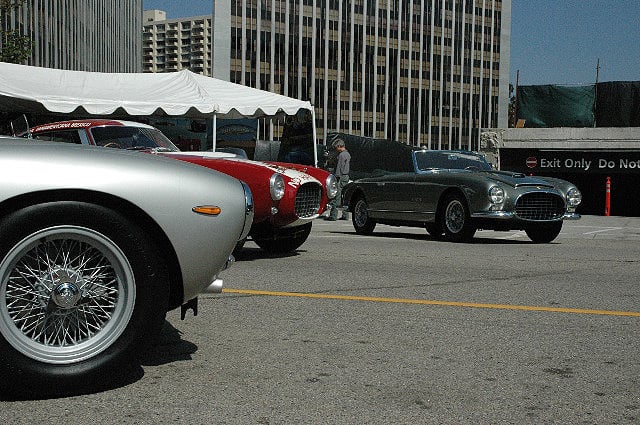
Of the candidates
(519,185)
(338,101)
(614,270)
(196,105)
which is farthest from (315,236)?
(338,101)

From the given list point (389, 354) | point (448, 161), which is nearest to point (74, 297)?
point (389, 354)

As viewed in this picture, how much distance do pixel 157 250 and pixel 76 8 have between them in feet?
233

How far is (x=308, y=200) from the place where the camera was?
9.30 m

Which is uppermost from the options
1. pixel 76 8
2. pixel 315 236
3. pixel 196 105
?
pixel 76 8

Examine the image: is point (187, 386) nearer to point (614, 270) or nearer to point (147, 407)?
point (147, 407)

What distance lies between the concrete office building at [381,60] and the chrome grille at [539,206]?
9643 centimetres

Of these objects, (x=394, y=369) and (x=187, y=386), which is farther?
(x=394, y=369)

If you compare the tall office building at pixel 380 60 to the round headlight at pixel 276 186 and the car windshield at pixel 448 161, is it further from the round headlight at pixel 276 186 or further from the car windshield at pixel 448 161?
the round headlight at pixel 276 186

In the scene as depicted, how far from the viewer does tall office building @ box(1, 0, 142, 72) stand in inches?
2134

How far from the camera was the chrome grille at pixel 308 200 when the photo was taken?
912 centimetres

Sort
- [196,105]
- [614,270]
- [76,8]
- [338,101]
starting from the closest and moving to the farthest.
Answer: [614,270] < [196,105] < [76,8] < [338,101]

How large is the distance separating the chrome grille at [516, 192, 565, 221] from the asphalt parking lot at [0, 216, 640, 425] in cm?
370

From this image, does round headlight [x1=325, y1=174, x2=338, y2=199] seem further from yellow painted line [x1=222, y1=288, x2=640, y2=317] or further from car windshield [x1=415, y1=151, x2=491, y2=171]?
yellow painted line [x1=222, y1=288, x2=640, y2=317]

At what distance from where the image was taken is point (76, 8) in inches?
2746
